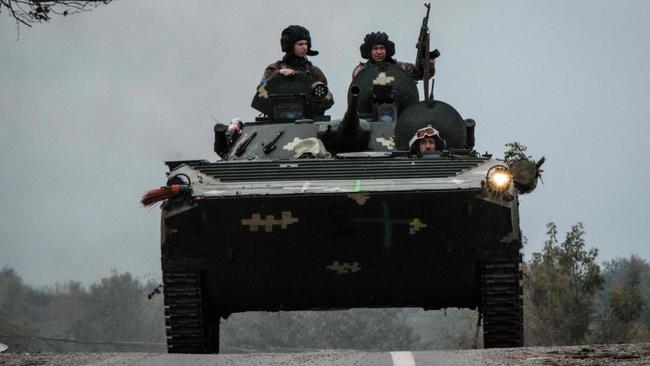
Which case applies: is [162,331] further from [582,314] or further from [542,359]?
[542,359]

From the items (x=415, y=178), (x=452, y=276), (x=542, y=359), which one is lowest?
(x=542, y=359)

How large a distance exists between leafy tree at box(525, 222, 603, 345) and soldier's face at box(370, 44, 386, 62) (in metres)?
15.1

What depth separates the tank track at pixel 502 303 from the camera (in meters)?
12.0

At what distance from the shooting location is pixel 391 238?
11.9 metres

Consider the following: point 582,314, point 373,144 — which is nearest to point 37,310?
point 582,314

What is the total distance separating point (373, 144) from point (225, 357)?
428cm

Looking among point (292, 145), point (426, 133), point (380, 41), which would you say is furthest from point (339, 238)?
point (380, 41)

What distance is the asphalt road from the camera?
32.4ft

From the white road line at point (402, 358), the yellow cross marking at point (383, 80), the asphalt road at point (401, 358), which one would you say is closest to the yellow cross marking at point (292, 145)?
the yellow cross marking at point (383, 80)

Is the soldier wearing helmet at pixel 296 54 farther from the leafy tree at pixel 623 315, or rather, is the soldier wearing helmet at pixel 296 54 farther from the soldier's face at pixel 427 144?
the leafy tree at pixel 623 315

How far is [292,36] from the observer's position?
16422 millimetres

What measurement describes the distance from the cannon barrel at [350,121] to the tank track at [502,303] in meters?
2.37

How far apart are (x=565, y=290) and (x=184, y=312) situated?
65.3 feet

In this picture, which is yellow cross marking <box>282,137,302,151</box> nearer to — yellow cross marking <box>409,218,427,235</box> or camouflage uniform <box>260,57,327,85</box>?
camouflage uniform <box>260,57,327,85</box>
